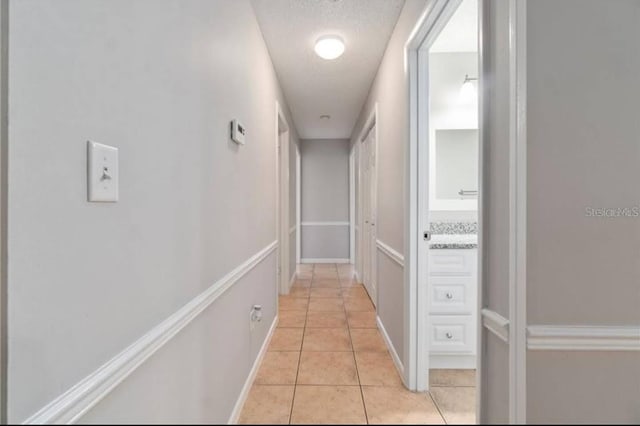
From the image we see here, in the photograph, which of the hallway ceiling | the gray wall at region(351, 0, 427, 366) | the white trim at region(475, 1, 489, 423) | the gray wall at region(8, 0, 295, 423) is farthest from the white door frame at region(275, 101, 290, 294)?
the white trim at region(475, 1, 489, 423)

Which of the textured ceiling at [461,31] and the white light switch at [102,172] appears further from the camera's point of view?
the textured ceiling at [461,31]

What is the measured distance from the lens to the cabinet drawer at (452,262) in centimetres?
200

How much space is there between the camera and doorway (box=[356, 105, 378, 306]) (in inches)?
133

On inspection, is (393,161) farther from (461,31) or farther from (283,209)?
(283,209)

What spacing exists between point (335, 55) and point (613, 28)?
200 cm

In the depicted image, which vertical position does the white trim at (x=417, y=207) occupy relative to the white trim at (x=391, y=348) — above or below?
above

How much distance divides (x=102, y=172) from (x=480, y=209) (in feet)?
2.89

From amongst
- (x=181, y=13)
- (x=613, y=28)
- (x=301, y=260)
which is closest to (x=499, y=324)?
(x=613, y=28)

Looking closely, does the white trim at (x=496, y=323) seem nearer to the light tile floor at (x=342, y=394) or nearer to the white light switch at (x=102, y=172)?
the light tile floor at (x=342, y=394)

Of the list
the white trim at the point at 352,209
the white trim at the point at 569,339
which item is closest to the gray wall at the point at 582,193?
the white trim at the point at 569,339

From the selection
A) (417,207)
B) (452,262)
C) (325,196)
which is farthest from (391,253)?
(325,196)

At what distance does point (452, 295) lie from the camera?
6.63 ft

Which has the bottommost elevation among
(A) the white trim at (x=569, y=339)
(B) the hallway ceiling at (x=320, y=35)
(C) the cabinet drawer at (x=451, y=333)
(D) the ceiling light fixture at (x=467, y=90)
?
(C) the cabinet drawer at (x=451, y=333)

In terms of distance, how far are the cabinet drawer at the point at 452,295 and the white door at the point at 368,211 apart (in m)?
1.35
